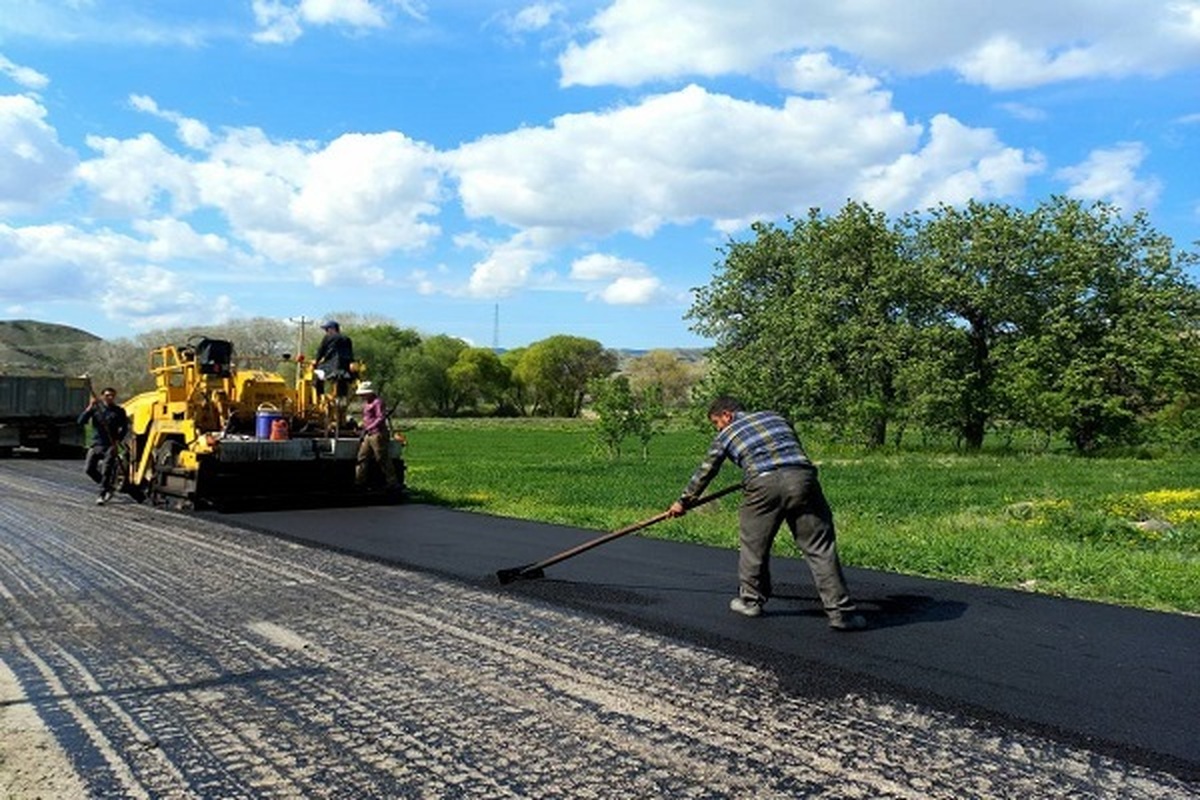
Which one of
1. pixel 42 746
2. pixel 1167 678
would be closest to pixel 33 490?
pixel 42 746

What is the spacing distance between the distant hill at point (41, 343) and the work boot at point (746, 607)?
406 feet

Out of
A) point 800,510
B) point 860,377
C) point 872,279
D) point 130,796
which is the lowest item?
point 130,796

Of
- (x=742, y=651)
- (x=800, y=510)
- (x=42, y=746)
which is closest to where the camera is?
(x=42, y=746)

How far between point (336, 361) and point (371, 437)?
115 cm

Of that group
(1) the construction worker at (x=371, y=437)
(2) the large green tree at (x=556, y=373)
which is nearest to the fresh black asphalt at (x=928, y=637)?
(1) the construction worker at (x=371, y=437)

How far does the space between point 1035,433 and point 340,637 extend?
36.4 metres

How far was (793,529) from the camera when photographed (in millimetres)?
6551

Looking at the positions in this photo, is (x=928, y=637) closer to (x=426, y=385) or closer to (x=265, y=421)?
(x=265, y=421)

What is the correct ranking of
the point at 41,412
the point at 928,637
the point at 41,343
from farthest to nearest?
1. the point at 41,343
2. the point at 41,412
3. the point at 928,637

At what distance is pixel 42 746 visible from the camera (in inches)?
161

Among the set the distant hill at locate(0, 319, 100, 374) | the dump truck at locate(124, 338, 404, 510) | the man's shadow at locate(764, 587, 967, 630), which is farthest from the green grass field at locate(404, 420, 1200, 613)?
the distant hill at locate(0, 319, 100, 374)

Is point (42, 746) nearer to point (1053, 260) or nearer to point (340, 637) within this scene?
point (340, 637)

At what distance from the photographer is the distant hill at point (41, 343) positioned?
128375mm

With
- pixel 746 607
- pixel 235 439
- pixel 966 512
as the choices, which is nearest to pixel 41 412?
pixel 235 439
